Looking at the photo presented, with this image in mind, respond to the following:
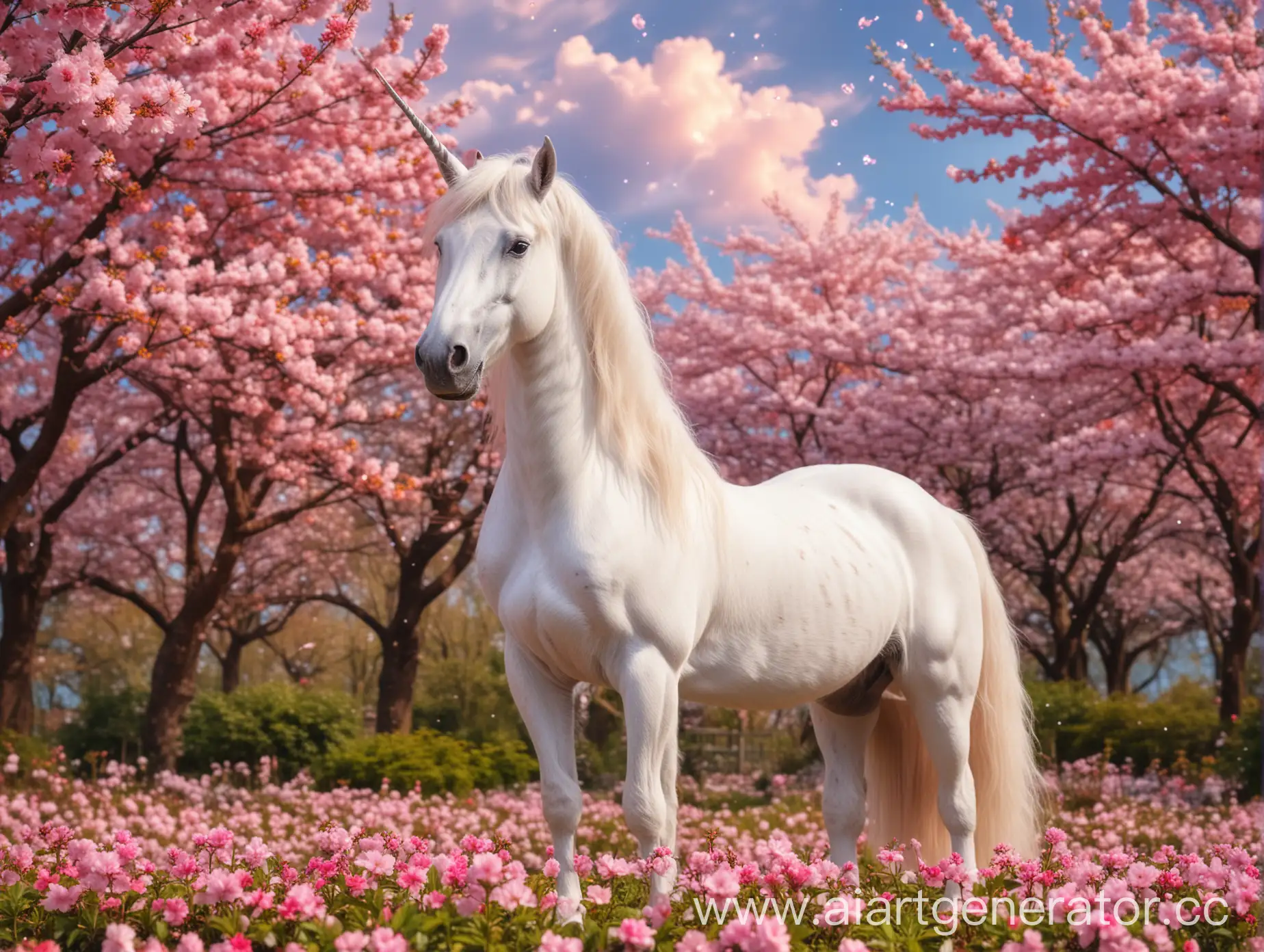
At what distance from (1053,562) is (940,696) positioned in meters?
12.0

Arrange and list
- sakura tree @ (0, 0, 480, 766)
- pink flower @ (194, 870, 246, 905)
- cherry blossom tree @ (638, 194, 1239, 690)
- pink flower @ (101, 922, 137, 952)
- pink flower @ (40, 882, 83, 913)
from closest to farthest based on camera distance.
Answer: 1. pink flower @ (101, 922, 137, 952)
2. pink flower @ (194, 870, 246, 905)
3. pink flower @ (40, 882, 83, 913)
4. sakura tree @ (0, 0, 480, 766)
5. cherry blossom tree @ (638, 194, 1239, 690)

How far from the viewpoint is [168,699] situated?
1168 centimetres

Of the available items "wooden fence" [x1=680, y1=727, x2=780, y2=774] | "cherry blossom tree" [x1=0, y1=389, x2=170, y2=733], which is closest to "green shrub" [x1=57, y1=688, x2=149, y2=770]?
"cherry blossom tree" [x1=0, y1=389, x2=170, y2=733]

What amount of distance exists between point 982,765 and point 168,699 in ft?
32.3

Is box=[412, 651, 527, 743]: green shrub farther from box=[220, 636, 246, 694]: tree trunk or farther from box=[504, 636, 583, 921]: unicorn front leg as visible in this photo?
box=[504, 636, 583, 921]: unicorn front leg

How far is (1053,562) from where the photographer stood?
48.9 ft

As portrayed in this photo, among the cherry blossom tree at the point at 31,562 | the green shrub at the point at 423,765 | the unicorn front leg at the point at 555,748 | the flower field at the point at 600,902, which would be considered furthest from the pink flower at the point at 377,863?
the cherry blossom tree at the point at 31,562

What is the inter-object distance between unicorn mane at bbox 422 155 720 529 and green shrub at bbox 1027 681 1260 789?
9.16 meters

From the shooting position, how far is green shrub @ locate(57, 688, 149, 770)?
1408cm

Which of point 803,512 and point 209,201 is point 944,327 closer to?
point 209,201

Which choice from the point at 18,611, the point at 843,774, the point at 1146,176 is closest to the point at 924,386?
the point at 1146,176

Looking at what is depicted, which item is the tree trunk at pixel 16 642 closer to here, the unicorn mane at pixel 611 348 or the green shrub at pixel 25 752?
the green shrub at pixel 25 752

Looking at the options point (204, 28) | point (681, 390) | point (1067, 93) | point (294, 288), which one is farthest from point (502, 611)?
point (681, 390)

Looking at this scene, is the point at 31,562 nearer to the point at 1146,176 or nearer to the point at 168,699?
the point at 168,699
